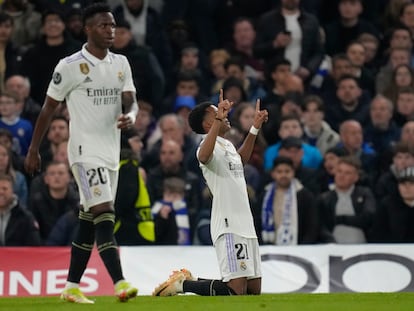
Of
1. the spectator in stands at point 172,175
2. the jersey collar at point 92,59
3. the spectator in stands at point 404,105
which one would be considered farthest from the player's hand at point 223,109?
the spectator in stands at point 404,105

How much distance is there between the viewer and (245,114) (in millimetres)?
20438

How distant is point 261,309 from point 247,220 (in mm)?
1929

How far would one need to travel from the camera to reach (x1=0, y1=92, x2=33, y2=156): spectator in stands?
20250 millimetres

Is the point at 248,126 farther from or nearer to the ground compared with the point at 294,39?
nearer to the ground

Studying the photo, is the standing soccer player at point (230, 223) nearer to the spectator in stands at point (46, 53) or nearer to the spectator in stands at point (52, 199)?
the spectator in stands at point (52, 199)

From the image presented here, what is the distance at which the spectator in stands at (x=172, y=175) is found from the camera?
759 inches

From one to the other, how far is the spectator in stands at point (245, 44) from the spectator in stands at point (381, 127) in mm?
2610

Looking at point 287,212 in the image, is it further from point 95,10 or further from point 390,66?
point 95,10

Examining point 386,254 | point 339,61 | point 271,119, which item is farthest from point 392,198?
point 339,61

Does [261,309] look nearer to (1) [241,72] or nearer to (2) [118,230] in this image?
(2) [118,230]

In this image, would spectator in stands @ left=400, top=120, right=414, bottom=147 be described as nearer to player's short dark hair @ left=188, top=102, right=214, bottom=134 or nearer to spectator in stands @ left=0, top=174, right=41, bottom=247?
spectator in stands @ left=0, top=174, right=41, bottom=247

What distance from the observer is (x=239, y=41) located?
77.0 ft

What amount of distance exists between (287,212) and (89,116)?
17.3 feet

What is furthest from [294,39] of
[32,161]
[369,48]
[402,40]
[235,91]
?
[32,161]
